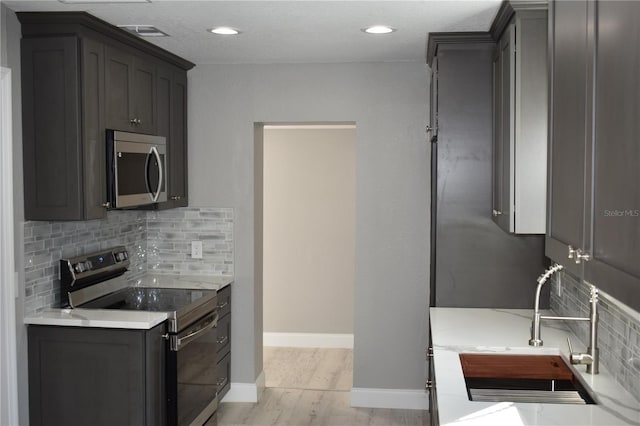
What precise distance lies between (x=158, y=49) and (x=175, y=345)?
1780 mm

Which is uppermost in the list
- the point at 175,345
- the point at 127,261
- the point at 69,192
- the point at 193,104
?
the point at 193,104

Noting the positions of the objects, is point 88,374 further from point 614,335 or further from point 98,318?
point 614,335

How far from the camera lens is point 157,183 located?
4336 millimetres

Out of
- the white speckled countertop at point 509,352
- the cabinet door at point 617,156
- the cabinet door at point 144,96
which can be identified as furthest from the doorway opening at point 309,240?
the cabinet door at point 617,156

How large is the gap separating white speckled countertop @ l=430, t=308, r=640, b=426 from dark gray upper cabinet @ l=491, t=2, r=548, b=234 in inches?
20.3

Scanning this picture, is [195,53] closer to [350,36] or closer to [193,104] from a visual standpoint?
[193,104]

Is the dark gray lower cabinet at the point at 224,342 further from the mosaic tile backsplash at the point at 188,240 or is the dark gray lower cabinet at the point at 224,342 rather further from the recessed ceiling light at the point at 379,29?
the recessed ceiling light at the point at 379,29

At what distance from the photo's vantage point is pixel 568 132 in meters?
1.87

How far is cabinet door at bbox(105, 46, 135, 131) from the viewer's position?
3.73 meters

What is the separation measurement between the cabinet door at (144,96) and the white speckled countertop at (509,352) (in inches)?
79.1

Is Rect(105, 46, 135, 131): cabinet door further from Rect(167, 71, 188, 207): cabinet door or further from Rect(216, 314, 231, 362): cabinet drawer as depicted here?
Rect(216, 314, 231, 362): cabinet drawer

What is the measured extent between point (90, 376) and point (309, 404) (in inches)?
74.1

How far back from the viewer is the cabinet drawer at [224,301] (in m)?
4.75

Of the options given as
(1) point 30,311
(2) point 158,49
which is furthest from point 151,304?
(2) point 158,49
